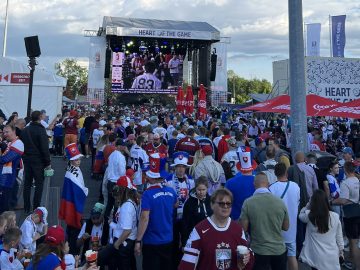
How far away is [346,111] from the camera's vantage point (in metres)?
10.5

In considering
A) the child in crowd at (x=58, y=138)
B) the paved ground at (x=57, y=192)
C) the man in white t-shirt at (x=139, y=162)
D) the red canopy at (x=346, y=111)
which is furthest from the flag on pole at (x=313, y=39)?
the man in white t-shirt at (x=139, y=162)

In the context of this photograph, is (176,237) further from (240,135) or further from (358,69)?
(358,69)

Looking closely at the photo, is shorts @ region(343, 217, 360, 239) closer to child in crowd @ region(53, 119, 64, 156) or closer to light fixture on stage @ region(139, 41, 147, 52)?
child in crowd @ region(53, 119, 64, 156)

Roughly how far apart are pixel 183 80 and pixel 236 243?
34589 millimetres

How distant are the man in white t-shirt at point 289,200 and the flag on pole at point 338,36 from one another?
73.3 feet

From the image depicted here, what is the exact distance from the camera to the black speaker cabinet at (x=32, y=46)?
10.3m

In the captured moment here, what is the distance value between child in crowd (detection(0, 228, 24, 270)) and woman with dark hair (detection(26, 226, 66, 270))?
0.72m

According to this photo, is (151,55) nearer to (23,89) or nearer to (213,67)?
(213,67)

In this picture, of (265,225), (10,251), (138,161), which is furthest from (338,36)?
(10,251)

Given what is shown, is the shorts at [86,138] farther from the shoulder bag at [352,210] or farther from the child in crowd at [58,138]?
the shoulder bag at [352,210]

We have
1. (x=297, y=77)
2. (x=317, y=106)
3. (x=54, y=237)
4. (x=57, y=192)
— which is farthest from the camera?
(x=317, y=106)

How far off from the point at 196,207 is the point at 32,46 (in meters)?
7.24

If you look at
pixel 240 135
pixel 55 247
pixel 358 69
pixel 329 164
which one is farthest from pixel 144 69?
pixel 55 247

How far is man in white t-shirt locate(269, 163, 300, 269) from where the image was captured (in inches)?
202
